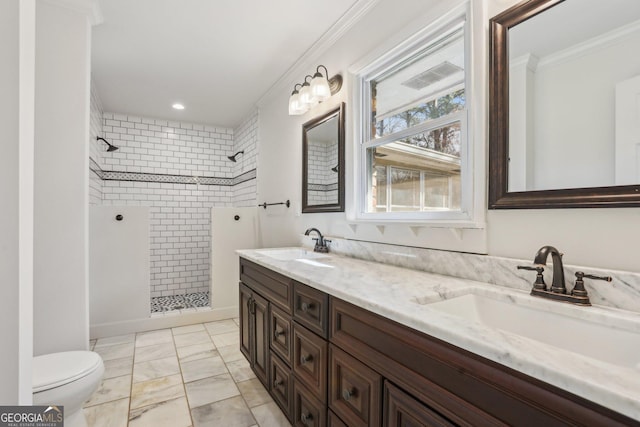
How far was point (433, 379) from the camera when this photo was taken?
0.81 m

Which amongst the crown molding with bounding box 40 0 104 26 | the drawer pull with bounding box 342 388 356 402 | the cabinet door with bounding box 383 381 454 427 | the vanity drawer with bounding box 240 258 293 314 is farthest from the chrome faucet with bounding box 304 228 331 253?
the crown molding with bounding box 40 0 104 26

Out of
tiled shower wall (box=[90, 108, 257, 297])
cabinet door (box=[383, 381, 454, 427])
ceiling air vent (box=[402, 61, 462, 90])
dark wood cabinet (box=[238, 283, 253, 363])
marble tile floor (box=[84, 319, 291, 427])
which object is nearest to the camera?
cabinet door (box=[383, 381, 454, 427])

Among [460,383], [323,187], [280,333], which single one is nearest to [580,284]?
[460,383]

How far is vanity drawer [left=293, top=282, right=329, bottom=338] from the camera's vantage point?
1.28 meters

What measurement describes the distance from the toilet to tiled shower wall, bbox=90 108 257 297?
2696 mm

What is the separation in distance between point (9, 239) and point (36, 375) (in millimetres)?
1338

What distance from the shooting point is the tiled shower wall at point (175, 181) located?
A: 13.5 feet

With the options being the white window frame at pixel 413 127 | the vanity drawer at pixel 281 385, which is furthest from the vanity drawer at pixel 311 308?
the white window frame at pixel 413 127

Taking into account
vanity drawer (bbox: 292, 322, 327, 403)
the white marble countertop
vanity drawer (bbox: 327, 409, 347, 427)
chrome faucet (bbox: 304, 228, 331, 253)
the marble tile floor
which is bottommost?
the marble tile floor

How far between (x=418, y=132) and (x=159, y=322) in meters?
3.15

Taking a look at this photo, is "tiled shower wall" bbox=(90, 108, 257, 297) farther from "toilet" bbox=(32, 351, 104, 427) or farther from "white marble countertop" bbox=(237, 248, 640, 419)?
"white marble countertop" bbox=(237, 248, 640, 419)

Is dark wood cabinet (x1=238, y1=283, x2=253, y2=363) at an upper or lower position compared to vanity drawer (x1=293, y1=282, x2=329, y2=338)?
lower

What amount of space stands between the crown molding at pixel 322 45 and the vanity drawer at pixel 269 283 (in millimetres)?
1733

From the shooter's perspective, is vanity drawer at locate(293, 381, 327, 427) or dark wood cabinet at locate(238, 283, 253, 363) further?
dark wood cabinet at locate(238, 283, 253, 363)
